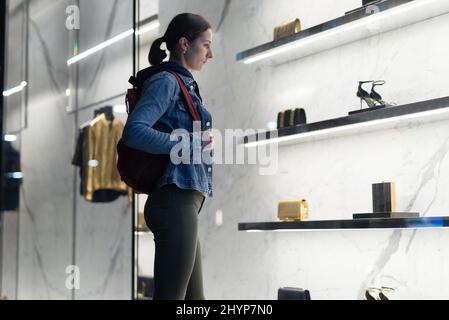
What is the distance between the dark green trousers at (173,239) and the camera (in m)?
1.54

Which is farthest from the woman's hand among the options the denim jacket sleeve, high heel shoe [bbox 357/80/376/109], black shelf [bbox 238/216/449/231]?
high heel shoe [bbox 357/80/376/109]

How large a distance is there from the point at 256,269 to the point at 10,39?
4.92 ft

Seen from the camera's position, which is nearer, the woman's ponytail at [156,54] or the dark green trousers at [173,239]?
the dark green trousers at [173,239]

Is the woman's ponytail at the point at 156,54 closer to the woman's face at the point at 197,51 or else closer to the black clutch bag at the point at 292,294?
the woman's face at the point at 197,51

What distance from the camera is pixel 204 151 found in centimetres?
177

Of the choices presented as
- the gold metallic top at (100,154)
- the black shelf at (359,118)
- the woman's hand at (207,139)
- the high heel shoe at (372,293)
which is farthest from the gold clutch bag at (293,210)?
the woman's hand at (207,139)

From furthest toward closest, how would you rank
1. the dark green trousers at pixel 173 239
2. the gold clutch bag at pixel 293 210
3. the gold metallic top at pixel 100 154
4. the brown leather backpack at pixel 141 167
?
1. the gold metallic top at pixel 100 154
2. the gold clutch bag at pixel 293 210
3. the brown leather backpack at pixel 141 167
4. the dark green trousers at pixel 173 239

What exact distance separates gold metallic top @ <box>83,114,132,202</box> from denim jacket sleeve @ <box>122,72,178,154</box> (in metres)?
1.38

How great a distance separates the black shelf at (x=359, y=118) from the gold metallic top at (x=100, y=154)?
61cm

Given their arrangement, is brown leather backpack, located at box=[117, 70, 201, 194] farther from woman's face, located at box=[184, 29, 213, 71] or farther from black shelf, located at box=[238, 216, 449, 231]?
black shelf, located at box=[238, 216, 449, 231]

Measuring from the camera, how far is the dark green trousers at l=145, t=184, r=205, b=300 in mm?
1537
